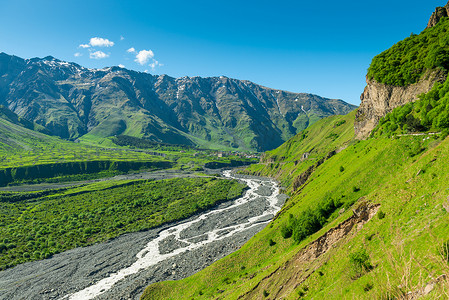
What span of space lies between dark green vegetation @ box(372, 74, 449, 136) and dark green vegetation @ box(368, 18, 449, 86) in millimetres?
8147

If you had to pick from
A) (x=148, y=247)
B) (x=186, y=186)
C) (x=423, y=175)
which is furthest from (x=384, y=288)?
(x=186, y=186)

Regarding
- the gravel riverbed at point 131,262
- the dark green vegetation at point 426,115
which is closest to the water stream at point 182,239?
the gravel riverbed at point 131,262

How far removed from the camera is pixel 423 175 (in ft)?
104

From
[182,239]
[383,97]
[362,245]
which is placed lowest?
[182,239]

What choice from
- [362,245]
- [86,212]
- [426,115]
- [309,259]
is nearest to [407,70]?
[426,115]

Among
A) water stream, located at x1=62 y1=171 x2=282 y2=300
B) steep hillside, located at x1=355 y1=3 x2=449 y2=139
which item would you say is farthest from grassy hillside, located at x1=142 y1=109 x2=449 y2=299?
steep hillside, located at x1=355 y1=3 x2=449 y2=139

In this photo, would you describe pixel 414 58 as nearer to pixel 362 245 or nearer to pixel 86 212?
pixel 362 245

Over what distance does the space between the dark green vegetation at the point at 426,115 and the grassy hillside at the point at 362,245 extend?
381 centimetres

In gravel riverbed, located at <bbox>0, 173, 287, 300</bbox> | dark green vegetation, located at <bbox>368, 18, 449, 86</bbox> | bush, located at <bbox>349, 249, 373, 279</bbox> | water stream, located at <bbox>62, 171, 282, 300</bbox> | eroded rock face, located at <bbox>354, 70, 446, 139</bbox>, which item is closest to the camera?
bush, located at <bbox>349, 249, 373, 279</bbox>

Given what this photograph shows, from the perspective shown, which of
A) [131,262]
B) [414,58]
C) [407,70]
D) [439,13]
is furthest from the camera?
[439,13]

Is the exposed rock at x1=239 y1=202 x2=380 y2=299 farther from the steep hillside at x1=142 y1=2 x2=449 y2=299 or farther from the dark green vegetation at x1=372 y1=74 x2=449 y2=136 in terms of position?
the dark green vegetation at x1=372 y1=74 x2=449 y2=136

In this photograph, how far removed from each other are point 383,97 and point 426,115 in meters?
34.9

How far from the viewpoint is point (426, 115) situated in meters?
51.7

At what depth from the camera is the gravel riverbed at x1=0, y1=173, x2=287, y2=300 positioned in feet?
191
